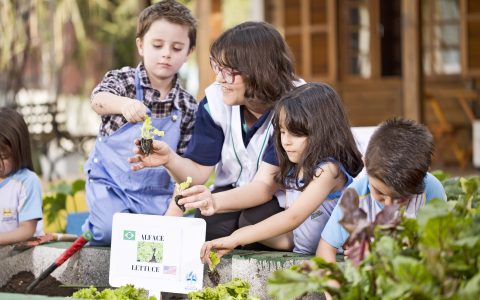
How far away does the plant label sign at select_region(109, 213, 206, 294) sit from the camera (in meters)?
3.09

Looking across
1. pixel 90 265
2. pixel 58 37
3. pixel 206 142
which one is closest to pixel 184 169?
pixel 206 142

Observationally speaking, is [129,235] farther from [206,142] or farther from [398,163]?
[398,163]

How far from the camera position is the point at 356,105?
11023 mm

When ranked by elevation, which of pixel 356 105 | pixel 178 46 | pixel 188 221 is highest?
pixel 178 46

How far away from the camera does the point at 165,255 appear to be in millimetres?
3117

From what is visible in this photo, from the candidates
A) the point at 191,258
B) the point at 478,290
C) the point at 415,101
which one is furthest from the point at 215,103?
the point at 415,101

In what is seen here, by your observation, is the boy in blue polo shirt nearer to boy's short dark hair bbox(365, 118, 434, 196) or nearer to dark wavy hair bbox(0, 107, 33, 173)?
boy's short dark hair bbox(365, 118, 434, 196)

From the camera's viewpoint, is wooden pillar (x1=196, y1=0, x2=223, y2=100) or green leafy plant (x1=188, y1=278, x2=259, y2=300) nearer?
green leafy plant (x1=188, y1=278, x2=259, y2=300)

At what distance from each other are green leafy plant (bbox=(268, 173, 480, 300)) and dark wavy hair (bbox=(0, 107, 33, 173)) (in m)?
2.17

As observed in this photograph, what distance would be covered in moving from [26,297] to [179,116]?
1770 mm

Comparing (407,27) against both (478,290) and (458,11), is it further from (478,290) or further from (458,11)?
(478,290)

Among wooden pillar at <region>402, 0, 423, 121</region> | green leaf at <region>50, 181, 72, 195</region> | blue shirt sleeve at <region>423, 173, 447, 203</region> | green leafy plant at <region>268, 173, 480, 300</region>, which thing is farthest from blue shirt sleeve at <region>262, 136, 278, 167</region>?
wooden pillar at <region>402, 0, 423, 121</region>

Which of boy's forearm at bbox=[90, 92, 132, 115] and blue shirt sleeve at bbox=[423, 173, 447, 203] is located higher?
boy's forearm at bbox=[90, 92, 132, 115]

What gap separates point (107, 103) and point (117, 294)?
41.3 inches
